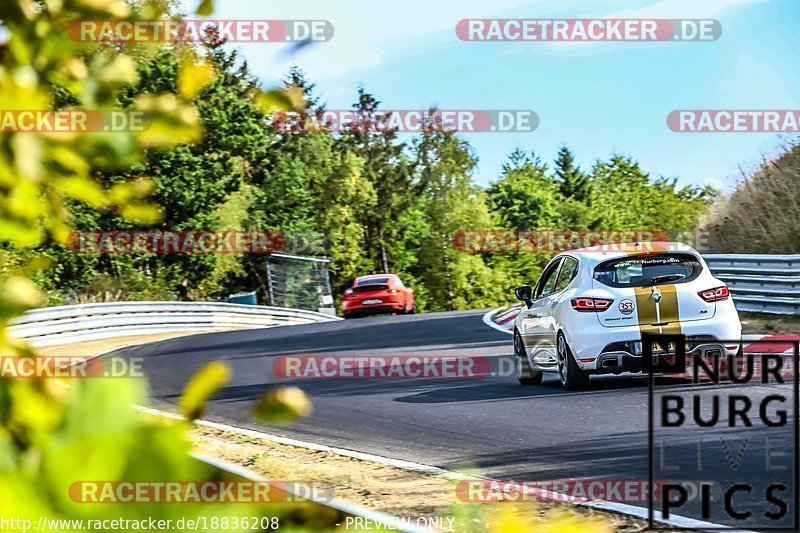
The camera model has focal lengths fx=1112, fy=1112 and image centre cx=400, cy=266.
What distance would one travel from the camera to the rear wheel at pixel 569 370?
12.1m

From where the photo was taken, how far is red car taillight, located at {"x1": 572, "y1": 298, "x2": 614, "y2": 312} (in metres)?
11.8

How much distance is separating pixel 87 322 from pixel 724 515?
79.9ft

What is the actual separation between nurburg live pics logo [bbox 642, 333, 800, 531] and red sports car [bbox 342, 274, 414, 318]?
24.2 meters

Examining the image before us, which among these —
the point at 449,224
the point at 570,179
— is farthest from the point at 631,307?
the point at 570,179

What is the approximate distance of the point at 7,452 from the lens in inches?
41.2

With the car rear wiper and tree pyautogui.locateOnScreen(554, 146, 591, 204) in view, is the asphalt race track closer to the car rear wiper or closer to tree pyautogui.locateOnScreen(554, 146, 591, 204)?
the car rear wiper

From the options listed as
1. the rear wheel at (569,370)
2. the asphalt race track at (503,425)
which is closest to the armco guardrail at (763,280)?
the asphalt race track at (503,425)

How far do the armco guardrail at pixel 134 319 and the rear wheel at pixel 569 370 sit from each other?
1269 cm

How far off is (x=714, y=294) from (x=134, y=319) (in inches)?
861

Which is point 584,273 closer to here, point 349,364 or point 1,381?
point 349,364

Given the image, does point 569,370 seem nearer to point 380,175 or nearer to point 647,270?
point 647,270

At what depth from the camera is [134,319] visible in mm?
30922

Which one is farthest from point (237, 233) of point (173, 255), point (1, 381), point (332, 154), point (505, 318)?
point (1, 381)

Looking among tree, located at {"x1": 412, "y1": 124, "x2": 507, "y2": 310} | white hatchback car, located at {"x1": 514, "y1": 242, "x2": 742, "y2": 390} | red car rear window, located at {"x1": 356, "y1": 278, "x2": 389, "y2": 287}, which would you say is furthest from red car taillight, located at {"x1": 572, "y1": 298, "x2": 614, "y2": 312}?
tree, located at {"x1": 412, "y1": 124, "x2": 507, "y2": 310}
